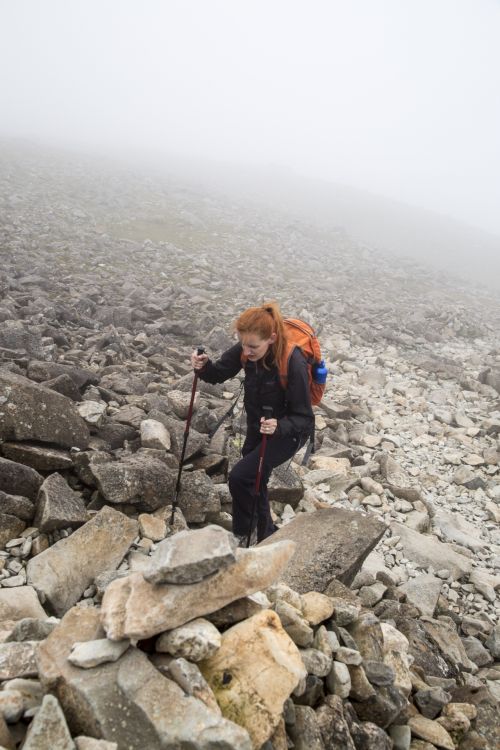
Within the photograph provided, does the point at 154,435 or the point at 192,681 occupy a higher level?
the point at 192,681

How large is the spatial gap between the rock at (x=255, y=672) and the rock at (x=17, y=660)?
1.33 meters

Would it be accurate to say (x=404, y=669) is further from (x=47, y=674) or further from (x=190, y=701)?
(x=47, y=674)

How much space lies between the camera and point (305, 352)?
601 cm

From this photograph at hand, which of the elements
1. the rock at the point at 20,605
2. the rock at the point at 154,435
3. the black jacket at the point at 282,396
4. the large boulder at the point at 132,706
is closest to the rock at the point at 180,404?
the rock at the point at 154,435

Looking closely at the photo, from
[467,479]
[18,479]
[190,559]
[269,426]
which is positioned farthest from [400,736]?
[467,479]

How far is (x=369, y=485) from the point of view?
31.7ft

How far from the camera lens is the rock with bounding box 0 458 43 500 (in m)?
→ 6.11

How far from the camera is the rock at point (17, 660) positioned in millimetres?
3486

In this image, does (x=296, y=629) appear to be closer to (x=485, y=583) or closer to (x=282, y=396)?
(x=282, y=396)

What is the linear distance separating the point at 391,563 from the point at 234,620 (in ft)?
15.4

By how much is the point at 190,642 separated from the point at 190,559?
1.96 feet

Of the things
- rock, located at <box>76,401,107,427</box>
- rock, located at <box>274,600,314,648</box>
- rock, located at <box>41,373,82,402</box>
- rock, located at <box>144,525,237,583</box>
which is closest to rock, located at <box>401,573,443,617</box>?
rock, located at <box>274,600,314,648</box>

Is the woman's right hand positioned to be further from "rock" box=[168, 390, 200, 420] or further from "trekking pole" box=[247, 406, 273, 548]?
"rock" box=[168, 390, 200, 420]

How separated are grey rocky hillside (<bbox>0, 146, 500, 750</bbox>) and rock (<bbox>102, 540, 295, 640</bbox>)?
2cm
